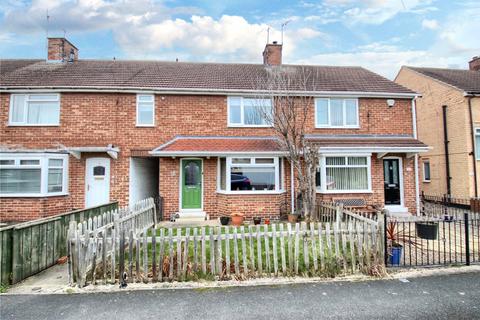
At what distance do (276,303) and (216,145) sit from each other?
7801mm

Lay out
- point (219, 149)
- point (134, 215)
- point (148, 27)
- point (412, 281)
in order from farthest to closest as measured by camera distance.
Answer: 1. point (148, 27)
2. point (219, 149)
3. point (134, 215)
4. point (412, 281)

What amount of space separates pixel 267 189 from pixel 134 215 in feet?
18.4

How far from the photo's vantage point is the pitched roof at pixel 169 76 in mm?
12273

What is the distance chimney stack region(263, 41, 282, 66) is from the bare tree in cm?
83

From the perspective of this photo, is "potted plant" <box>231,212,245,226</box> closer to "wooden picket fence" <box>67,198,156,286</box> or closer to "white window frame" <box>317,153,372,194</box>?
"white window frame" <box>317,153,372,194</box>

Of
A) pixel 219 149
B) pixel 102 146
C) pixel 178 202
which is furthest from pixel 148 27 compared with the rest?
pixel 178 202

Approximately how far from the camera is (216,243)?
5.45 meters

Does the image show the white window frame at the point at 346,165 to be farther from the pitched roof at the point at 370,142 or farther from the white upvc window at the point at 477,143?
the white upvc window at the point at 477,143

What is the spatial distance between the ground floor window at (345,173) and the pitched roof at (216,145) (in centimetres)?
227

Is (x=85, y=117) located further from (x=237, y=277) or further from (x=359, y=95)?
(x=359, y=95)

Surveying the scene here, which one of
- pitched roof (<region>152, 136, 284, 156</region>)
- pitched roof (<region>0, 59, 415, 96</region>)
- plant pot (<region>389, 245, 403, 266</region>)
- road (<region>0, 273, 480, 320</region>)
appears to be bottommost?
road (<region>0, 273, 480, 320</region>)

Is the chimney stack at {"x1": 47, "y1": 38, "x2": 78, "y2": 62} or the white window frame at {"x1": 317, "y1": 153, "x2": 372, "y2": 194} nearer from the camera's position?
the white window frame at {"x1": 317, "y1": 153, "x2": 372, "y2": 194}

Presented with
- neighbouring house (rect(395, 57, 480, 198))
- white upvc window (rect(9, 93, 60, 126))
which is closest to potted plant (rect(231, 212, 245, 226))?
white upvc window (rect(9, 93, 60, 126))

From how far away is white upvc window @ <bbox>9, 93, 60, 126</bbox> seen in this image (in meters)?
11.8
